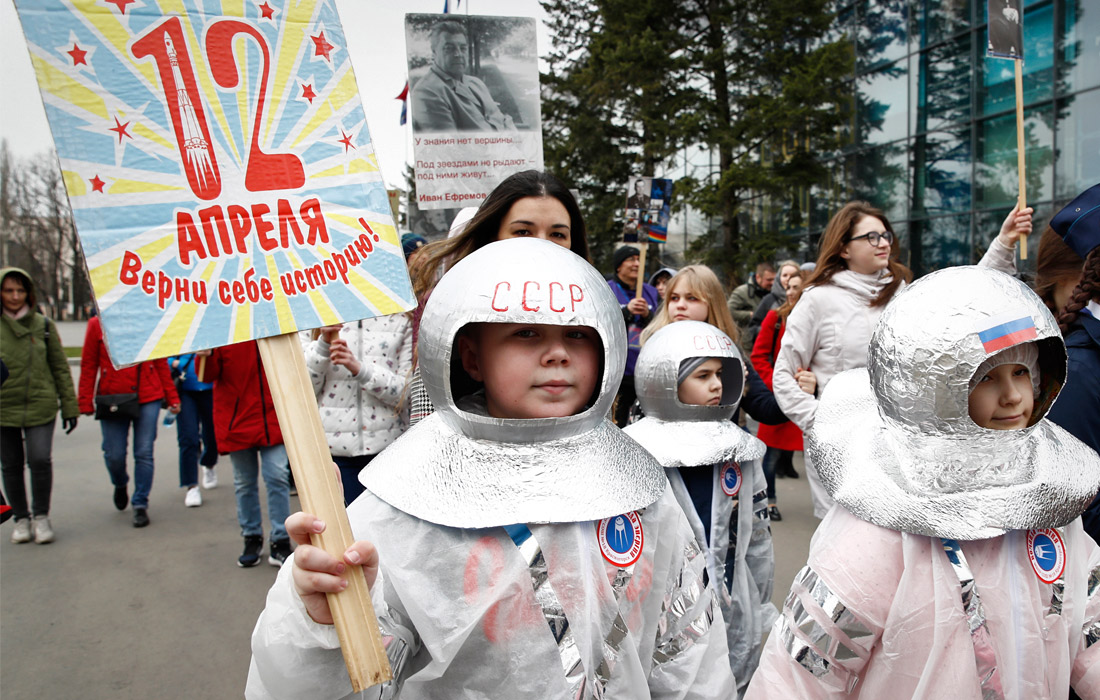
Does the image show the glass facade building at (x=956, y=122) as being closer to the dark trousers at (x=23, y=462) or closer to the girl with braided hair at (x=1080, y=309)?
the girl with braided hair at (x=1080, y=309)

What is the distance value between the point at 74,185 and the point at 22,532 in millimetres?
5790

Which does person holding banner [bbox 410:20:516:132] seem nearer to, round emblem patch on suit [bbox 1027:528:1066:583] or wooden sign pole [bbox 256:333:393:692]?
wooden sign pole [bbox 256:333:393:692]

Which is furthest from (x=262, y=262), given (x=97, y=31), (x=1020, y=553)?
(x=1020, y=553)

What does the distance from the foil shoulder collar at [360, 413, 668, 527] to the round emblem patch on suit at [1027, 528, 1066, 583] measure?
0.81 meters

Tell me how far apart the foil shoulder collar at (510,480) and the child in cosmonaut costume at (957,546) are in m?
0.48

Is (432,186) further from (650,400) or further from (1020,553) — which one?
(1020,553)

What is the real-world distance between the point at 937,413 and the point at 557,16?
23.6 m

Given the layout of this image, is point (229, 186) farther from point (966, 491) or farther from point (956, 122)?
point (956, 122)

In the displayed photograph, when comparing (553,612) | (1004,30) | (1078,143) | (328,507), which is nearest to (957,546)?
(553,612)

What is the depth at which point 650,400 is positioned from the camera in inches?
130

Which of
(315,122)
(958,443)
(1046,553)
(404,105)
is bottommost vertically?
(1046,553)

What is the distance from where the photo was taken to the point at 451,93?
4.65 m

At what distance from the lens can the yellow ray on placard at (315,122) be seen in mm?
1419

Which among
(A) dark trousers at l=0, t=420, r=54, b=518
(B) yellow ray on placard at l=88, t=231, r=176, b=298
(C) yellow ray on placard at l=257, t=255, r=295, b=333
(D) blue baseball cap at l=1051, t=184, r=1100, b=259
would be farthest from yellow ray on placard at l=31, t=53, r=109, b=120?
(A) dark trousers at l=0, t=420, r=54, b=518
